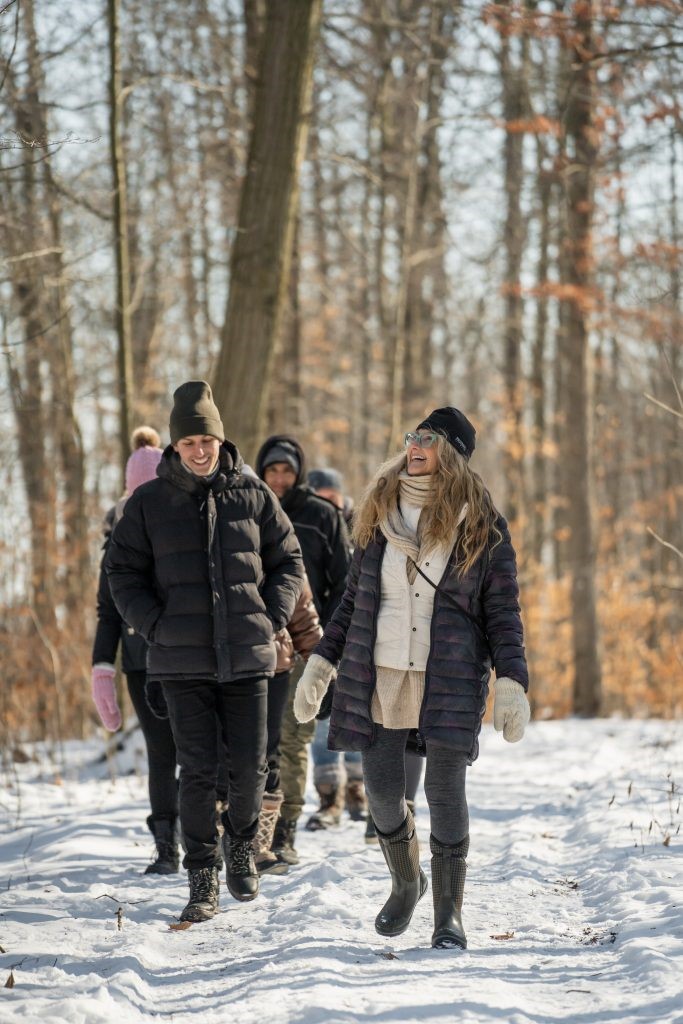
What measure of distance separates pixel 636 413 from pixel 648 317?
17.0 m

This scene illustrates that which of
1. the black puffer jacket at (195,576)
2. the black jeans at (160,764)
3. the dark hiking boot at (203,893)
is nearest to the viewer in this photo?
the black puffer jacket at (195,576)

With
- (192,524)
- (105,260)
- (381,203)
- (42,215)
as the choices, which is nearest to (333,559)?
(192,524)

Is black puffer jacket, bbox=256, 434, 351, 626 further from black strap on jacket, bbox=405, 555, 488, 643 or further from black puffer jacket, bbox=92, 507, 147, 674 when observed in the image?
black strap on jacket, bbox=405, 555, 488, 643

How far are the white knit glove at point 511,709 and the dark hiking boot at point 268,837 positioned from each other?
6.55 ft

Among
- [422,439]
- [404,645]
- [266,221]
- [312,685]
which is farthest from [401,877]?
[266,221]

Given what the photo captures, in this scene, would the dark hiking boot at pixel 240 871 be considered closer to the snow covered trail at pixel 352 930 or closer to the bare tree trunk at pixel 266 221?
the snow covered trail at pixel 352 930

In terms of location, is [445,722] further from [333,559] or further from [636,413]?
[636,413]

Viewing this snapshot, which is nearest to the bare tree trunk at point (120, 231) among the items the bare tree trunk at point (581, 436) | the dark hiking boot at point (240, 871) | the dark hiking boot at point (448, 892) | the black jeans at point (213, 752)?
the black jeans at point (213, 752)

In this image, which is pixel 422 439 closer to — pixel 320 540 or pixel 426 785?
pixel 426 785

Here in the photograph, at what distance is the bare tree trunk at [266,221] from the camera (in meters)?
8.73

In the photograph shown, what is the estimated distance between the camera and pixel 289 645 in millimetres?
5785

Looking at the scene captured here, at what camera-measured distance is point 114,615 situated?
233 inches

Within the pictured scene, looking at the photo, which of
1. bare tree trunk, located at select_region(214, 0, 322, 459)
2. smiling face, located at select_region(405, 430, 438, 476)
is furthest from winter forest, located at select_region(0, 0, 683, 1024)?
smiling face, located at select_region(405, 430, 438, 476)

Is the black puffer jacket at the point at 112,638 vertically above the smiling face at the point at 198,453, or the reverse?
the smiling face at the point at 198,453
